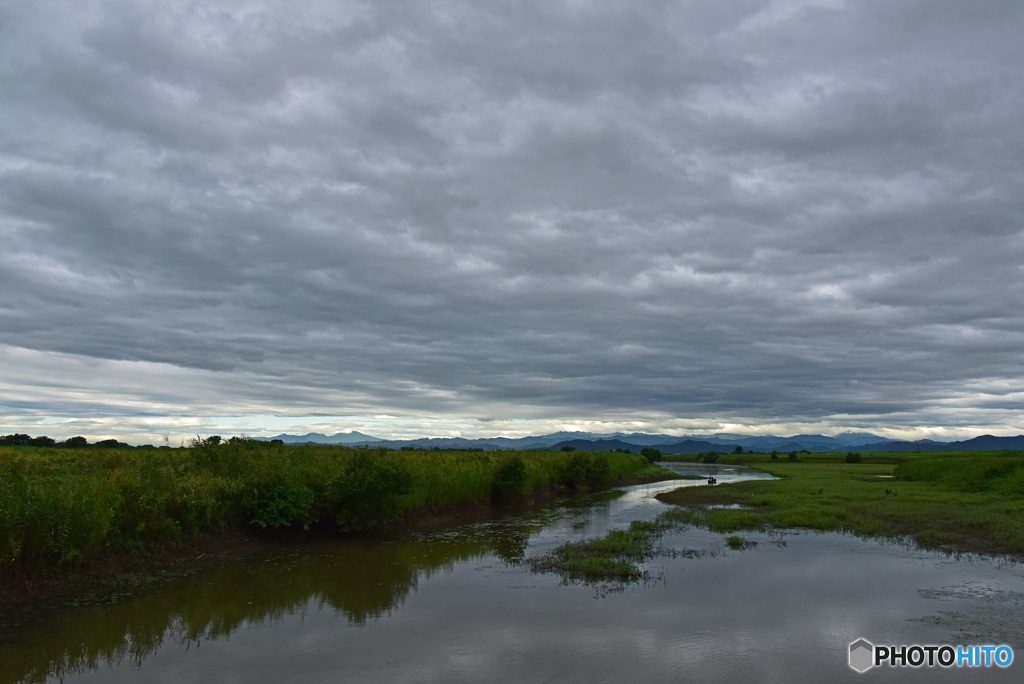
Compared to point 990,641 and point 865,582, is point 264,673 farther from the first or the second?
point 865,582

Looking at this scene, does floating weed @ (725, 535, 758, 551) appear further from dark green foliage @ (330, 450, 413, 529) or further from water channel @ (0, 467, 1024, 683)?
dark green foliage @ (330, 450, 413, 529)

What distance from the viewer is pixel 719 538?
19.9 meters

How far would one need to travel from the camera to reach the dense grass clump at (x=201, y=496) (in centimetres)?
1121

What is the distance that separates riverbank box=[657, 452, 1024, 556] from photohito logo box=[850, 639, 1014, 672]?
920 centimetres

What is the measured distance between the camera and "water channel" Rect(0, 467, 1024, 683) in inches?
345

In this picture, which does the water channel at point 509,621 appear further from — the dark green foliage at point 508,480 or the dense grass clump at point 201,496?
the dark green foliage at point 508,480

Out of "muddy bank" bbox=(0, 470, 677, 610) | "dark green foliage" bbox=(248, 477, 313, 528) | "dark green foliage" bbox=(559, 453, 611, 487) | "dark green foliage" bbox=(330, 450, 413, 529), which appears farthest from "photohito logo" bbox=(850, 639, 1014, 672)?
"dark green foliage" bbox=(559, 453, 611, 487)

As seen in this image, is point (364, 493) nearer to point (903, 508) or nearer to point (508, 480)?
point (508, 480)

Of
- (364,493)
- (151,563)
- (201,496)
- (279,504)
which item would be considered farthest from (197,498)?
(364,493)

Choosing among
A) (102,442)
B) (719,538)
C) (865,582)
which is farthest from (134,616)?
(102,442)

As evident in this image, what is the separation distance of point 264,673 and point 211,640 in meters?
1.92

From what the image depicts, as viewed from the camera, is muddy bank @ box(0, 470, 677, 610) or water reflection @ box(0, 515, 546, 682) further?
muddy bank @ box(0, 470, 677, 610)

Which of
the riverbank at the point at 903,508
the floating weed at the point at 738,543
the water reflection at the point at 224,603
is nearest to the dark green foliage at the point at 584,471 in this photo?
the riverbank at the point at 903,508

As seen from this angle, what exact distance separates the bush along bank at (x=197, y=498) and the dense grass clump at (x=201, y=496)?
25 mm
